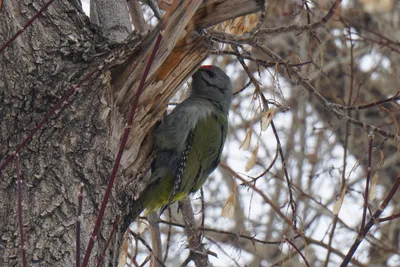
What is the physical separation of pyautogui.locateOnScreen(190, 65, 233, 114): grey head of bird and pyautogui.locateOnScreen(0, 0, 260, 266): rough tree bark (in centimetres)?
130

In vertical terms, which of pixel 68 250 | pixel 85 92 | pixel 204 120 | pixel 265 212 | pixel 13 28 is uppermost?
pixel 265 212

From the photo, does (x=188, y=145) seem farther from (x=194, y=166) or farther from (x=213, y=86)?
(x=213, y=86)

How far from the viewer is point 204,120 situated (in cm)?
450

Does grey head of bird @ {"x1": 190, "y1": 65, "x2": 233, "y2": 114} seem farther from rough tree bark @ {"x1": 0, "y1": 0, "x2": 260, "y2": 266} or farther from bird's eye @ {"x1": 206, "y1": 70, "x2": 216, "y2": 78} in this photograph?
rough tree bark @ {"x1": 0, "y1": 0, "x2": 260, "y2": 266}

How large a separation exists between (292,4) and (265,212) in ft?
12.8

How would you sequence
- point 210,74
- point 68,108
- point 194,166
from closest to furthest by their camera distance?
1. point 68,108
2. point 194,166
3. point 210,74

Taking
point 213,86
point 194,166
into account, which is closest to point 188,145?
point 194,166

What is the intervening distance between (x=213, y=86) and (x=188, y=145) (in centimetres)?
56

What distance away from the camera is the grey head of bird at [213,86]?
4746 millimetres

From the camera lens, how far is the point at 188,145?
4426 millimetres

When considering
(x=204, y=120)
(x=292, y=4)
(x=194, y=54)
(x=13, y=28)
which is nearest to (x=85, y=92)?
(x=13, y=28)

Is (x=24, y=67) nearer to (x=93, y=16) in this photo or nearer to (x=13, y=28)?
(x=13, y=28)

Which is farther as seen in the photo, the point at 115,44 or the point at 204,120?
the point at 204,120

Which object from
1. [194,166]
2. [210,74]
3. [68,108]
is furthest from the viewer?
[210,74]
